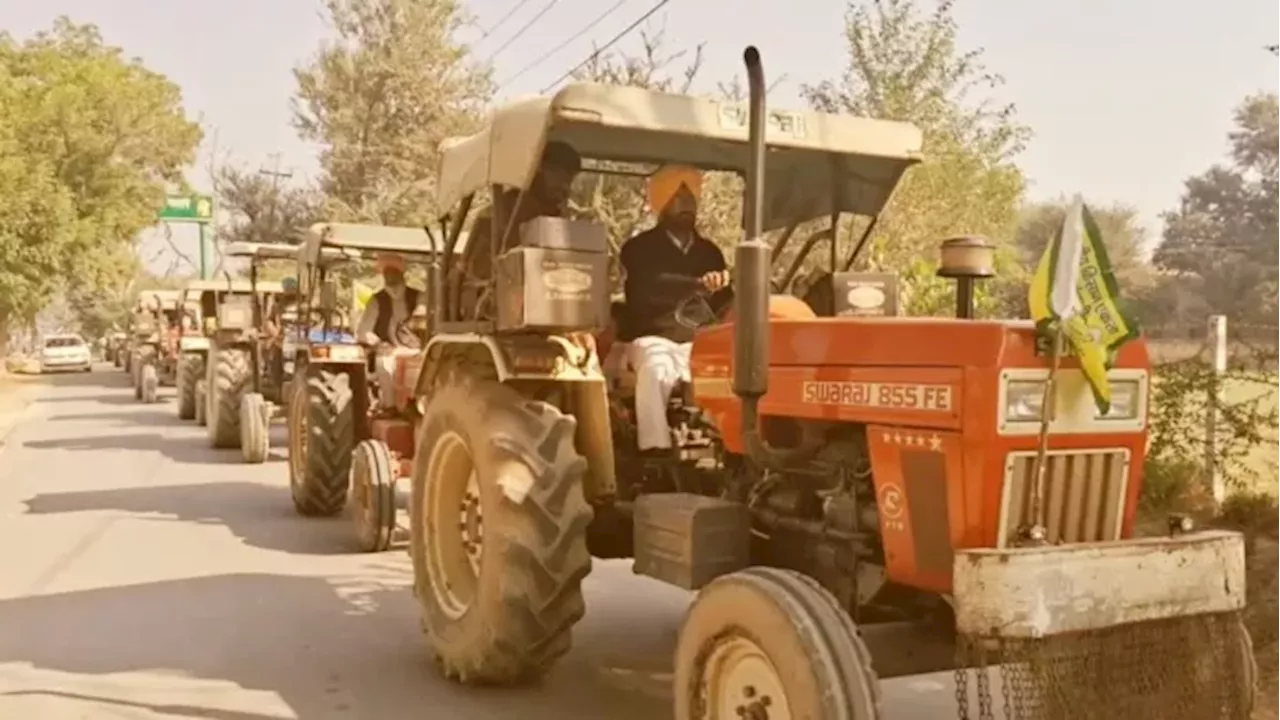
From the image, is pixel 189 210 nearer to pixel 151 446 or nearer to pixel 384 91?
pixel 384 91

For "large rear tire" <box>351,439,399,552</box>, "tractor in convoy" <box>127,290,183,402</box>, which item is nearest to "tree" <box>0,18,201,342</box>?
"tractor in convoy" <box>127,290,183,402</box>

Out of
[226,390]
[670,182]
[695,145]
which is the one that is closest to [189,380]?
[226,390]

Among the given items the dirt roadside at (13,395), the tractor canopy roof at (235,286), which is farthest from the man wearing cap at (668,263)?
the dirt roadside at (13,395)

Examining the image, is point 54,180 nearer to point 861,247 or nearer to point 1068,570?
point 861,247

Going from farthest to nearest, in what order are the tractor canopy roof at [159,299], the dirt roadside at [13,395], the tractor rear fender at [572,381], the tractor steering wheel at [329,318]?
1. the tractor canopy roof at [159,299]
2. the dirt roadside at [13,395]
3. the tractor steering wheel at [329,318]
4. the tractor rear fender at [572,381]

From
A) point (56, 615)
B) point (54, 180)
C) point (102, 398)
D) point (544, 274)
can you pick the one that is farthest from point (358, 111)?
point (544, 274)

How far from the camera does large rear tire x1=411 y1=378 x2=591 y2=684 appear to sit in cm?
509

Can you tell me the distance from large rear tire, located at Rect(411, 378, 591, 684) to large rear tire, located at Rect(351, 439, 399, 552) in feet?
9.67

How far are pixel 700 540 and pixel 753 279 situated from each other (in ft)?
3.72

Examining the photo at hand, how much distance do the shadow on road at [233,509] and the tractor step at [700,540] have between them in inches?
193

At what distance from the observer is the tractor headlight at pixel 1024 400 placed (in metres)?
3.68

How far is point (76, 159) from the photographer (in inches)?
1673

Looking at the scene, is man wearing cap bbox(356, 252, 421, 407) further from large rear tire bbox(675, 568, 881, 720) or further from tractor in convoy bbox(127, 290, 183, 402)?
tractor in convoy bbox(127, 290, 183, 402)

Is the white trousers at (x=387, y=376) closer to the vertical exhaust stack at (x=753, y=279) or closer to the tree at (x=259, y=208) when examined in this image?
the vertical exhaust stack at (x=753, y=279)
